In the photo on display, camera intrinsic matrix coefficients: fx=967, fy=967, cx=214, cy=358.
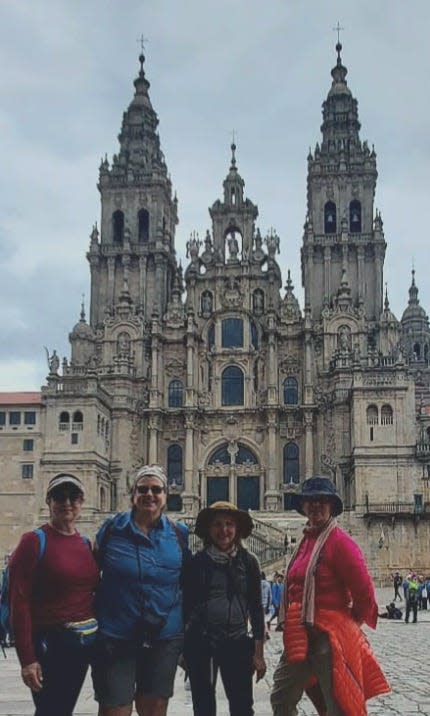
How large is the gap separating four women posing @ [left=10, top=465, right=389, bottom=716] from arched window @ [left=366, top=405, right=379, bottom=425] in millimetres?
49273

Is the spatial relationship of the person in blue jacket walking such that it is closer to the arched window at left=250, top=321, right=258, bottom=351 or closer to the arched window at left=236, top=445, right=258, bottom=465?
the arched window at left=236, top=445, right=258, bottom=465

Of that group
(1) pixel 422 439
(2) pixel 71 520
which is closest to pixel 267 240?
(1) pixel 422 439

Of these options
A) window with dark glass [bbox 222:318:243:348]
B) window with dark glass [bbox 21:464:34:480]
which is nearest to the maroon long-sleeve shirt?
window with dark glass [bbox 21:464:34:480]

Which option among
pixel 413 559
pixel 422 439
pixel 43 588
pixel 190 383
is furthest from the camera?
pixel 190 383

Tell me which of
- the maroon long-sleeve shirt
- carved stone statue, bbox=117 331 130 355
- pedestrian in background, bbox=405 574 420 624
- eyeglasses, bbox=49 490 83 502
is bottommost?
pedestrian in background, bbox=405 574 420 624

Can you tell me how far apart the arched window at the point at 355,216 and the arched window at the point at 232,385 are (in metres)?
12.5

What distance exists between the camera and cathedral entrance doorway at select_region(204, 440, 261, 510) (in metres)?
61.6

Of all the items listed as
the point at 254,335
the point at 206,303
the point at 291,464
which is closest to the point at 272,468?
the point at 291,464

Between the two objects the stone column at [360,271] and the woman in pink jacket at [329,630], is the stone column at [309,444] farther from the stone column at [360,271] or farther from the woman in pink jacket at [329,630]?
the woman in pink jacket at [329,630]

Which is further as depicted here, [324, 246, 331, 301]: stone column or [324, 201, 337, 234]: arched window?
[324, 201, 337, 234]: arched window

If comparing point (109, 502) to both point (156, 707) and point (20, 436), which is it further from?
point (156, 707)

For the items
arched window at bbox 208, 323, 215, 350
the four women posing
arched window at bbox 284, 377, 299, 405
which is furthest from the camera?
arched window at bbox 208, 323, 215, 350

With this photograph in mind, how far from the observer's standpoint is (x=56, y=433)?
5762 centimetres

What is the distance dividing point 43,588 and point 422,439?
51.3 metres
